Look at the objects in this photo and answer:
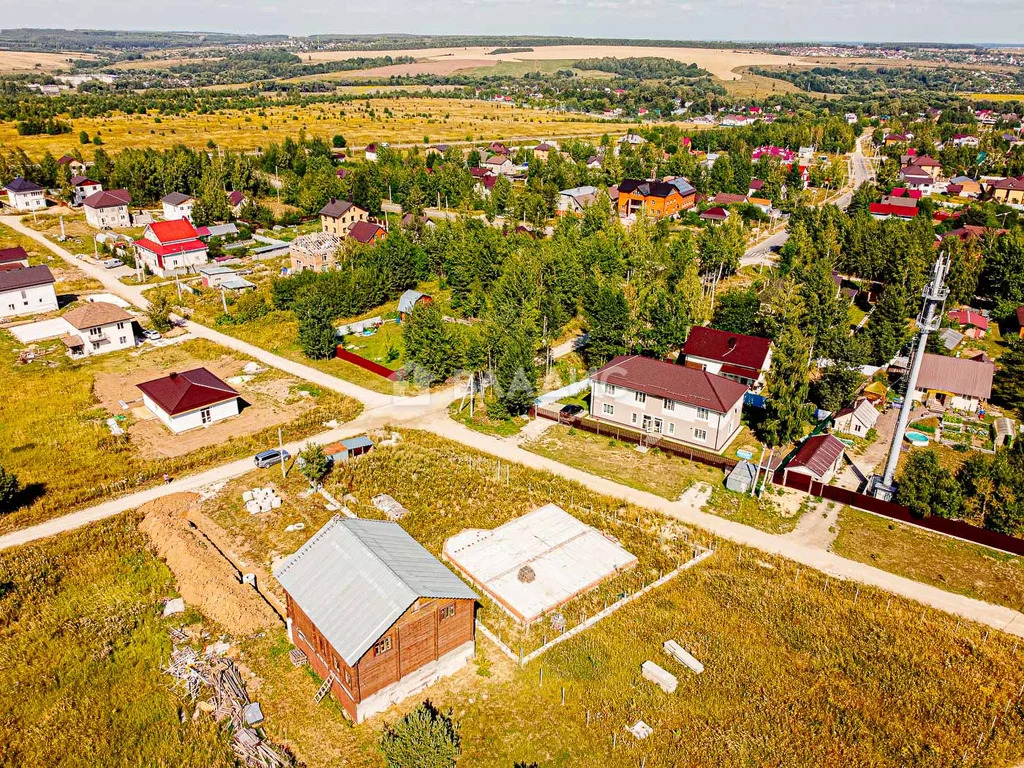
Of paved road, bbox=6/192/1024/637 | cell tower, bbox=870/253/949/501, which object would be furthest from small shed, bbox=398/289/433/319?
cell tower, bbox=870/253/949/501

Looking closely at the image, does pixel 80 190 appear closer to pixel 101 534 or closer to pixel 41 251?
pixel 41 251

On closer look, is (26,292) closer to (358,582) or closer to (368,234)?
(368,234)

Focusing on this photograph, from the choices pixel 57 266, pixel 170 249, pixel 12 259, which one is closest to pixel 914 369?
pixel 170 249

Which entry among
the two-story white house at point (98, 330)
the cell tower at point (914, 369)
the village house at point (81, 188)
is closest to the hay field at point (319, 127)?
the village house at point (81, 188)

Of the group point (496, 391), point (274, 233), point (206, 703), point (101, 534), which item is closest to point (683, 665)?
point (206, 703)

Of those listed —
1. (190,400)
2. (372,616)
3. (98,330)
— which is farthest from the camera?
(98,330)

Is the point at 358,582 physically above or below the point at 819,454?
above

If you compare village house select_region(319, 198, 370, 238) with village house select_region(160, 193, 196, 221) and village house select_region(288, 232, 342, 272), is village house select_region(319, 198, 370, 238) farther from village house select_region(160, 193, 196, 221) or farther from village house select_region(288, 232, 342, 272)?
village house select_region(160, 193, 196, 221)
